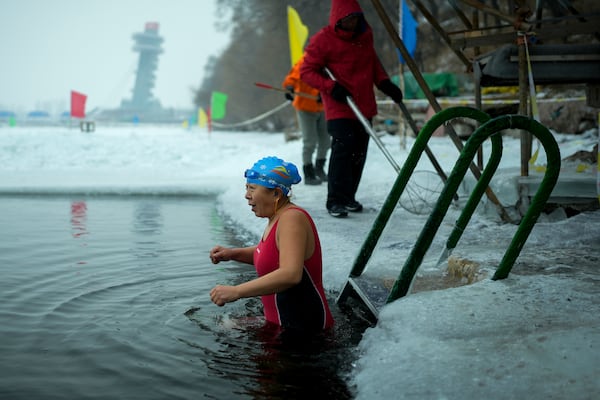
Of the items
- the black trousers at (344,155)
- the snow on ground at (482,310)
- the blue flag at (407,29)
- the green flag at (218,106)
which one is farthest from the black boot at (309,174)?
the green flag at (218,106)

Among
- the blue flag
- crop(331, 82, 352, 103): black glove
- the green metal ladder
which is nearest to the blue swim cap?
the green metal ladder

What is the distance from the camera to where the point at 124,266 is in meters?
5.45

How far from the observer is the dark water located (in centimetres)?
282

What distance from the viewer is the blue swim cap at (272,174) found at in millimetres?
3225

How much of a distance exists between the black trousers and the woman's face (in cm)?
359

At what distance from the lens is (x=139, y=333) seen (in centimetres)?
359

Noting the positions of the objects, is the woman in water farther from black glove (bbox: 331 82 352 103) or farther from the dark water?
black glove (bbox: 331 82 352 103)

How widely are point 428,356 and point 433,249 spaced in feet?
8.24

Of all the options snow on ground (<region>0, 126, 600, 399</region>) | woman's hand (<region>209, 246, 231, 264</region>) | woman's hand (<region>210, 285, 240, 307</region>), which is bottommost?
snow on ground (<region>0, 126, 600, 399</region>)

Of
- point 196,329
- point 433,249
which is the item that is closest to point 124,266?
point 196,329

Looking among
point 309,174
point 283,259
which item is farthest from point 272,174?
point 309,174

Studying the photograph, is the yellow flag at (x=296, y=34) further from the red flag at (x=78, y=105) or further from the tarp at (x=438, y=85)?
the red flag at (x=78, y=105)

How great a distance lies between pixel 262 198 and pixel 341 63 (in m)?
3.87

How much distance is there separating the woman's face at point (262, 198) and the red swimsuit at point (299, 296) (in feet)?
0.33
